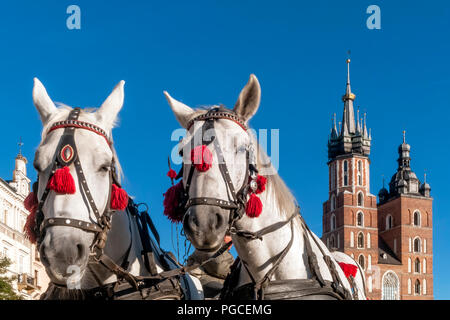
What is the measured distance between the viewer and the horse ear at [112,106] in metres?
4.53

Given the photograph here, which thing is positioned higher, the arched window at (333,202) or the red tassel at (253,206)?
the arched window at (333,202)

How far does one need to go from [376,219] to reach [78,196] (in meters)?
82.4

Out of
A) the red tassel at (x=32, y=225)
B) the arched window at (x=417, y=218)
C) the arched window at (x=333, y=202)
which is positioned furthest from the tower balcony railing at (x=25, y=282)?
the arched window at (x=417, y=218)

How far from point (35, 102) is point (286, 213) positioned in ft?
6.48

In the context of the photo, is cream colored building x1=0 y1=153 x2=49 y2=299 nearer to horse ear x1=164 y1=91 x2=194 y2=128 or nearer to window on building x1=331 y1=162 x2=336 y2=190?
horse ear x1=164 y1=91 x2=194 y2=128

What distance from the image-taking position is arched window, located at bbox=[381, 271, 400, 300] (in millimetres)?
82188

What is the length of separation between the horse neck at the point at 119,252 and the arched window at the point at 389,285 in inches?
3171

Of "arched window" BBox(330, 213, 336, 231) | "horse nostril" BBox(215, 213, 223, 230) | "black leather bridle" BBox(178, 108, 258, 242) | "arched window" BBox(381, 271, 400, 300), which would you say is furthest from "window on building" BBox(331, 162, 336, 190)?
"horse nostril" BBox(215, 213, 223, 230)

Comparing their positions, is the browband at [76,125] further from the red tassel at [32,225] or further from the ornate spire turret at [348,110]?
the ornate spire turret at [348,110]

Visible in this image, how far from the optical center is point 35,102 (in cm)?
466

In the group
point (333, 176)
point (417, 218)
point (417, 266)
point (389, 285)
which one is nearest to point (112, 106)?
point (389, 285)

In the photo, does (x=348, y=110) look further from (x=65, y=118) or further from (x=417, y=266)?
(x=65, y=118)

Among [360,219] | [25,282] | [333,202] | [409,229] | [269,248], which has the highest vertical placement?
[333,202]

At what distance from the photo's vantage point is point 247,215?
473cm
